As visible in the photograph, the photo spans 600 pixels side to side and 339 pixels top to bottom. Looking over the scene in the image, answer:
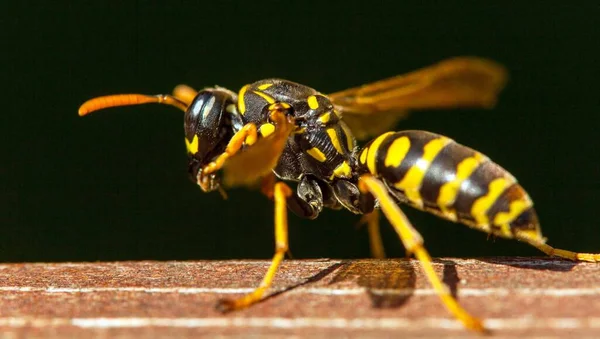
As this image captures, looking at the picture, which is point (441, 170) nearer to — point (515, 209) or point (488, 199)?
point (488, 199)

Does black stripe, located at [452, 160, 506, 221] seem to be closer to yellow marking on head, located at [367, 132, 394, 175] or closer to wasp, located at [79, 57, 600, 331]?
wasp, located at [79, 57, 600, 331]

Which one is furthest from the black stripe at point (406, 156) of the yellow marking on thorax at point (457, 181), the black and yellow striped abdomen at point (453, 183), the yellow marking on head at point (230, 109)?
the yellow marking on head at point (230, 109)

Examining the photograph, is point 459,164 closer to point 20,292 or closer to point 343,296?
point 343,296

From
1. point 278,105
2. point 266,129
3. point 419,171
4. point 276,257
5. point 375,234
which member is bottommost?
point 375,234

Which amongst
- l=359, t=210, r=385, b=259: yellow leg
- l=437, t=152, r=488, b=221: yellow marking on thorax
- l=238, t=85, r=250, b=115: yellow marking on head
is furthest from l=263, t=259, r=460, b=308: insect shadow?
l=359, t=210, r=385, b=259: yellow leg

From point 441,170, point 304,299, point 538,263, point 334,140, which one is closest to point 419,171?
point 441,170

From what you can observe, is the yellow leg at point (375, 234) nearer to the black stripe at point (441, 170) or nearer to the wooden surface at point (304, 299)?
the black stripe at point (441, 170)
